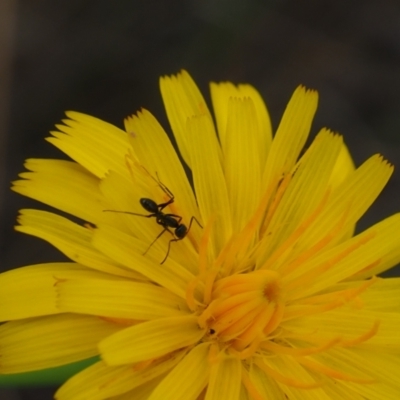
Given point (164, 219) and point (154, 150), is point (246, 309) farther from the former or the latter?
point (154, 150)

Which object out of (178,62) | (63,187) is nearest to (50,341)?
(63,187)

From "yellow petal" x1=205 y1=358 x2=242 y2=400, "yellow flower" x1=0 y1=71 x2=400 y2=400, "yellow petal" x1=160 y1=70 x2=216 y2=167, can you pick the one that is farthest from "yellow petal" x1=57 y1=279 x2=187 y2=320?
"yellow petal" x1=160 y1=70 x2=216 y2=167

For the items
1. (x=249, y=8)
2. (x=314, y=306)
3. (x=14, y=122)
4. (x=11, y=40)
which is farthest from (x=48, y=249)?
(x=314, y=306)

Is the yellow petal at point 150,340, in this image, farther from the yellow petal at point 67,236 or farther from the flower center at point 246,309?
the yellow petal at point 67,236

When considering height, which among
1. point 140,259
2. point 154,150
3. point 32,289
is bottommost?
point 140,259

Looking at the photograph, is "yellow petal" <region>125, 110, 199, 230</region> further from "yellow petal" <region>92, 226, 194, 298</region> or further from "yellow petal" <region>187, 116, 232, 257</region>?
"yellow petal" <region>92, 226, 194, 298</region>

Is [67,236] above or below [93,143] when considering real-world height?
below
